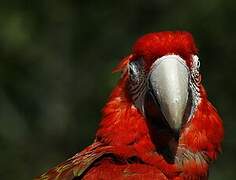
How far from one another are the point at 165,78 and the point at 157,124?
0.25m

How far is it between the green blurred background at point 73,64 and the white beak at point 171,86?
2.62 m

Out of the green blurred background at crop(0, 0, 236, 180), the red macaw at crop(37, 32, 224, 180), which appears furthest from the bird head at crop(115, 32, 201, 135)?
the green blurred background at crop(0, 0, 236, 180)

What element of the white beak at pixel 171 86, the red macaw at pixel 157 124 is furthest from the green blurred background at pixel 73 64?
the white beak at pixel 171 86

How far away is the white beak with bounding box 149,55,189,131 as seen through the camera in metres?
2.90

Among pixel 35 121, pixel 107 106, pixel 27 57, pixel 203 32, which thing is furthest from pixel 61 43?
pixel 107 106

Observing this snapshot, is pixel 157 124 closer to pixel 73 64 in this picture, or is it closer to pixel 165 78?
pixel 165 78

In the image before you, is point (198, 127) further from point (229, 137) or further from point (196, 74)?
point (229, 137)

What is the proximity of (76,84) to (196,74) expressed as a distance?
3108 millimetres

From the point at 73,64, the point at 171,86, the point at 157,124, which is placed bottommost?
the point at 73,64

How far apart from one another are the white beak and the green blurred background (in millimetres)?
2615

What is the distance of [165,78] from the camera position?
9.64 feet

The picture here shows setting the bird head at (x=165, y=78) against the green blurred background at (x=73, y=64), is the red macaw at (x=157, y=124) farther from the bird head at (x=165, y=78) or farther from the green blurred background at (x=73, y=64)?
the green blurred background at (x=73, y=64)

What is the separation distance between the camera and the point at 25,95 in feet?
19.5

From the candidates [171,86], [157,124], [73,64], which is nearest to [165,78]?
[171,86]
